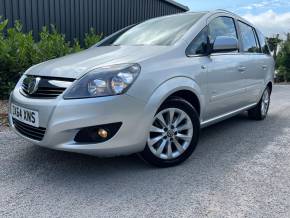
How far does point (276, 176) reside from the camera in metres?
3.07

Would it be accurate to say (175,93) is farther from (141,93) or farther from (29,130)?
(29,130)

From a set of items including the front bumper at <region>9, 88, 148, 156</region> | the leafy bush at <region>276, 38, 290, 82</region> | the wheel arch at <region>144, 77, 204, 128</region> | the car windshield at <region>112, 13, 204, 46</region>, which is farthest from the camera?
the leafy bush at <region>276, 38, 290, 82</region>

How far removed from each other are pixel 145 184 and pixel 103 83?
95cm

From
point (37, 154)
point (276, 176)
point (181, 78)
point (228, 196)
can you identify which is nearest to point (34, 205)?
point (37, 154)

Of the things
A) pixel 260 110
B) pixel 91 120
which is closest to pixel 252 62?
pixel 260 110

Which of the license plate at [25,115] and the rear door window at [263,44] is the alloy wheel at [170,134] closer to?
the license plate at [25,115]

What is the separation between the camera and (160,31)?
12.6 ft

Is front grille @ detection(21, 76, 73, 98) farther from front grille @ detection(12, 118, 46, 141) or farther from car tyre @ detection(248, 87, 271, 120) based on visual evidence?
car tyre @ detection(248, 87, 271, 120)

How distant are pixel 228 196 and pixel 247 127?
2519 mm

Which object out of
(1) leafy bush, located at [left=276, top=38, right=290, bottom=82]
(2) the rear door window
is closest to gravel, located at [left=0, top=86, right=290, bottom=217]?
(2) the rear door window

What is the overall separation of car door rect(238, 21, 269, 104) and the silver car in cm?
27

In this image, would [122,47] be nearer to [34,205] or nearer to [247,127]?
[34,205]

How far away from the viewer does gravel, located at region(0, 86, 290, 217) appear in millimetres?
2449

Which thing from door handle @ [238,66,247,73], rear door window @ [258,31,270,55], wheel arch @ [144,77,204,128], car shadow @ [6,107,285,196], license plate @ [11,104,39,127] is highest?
rear door window @ [258,31,270,55]
